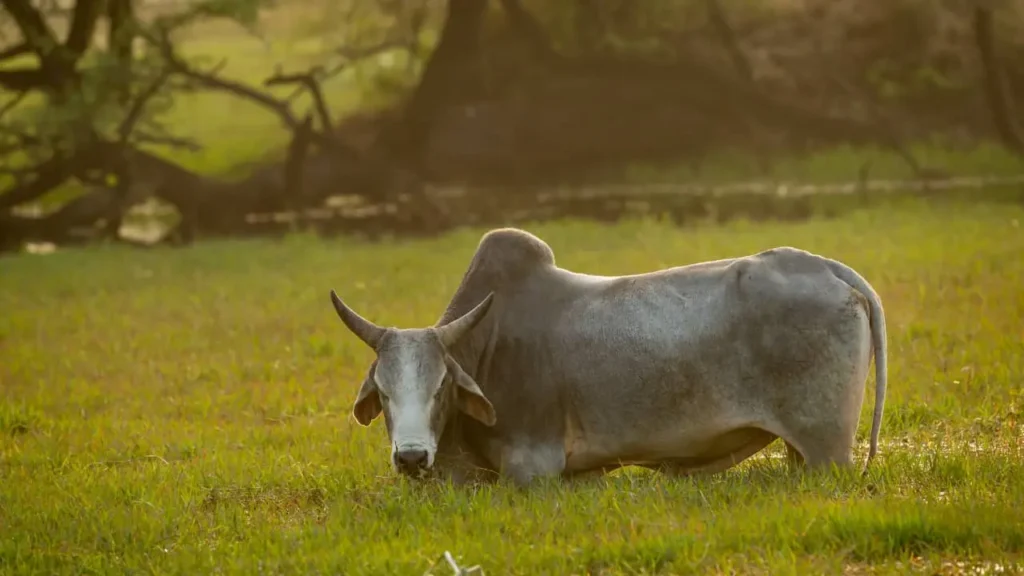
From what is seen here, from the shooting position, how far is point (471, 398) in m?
6.85

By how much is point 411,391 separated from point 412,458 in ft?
1.13

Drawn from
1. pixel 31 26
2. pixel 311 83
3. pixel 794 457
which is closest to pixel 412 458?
pixel 794 457

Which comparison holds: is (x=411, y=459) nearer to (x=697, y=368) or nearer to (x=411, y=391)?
(x=411, y=391)

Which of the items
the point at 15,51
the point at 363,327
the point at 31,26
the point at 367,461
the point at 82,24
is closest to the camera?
the point at 363,327

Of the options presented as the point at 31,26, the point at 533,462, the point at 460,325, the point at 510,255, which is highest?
the point at 510,255

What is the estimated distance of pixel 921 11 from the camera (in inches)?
990

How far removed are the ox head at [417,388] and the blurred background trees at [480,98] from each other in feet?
47.7

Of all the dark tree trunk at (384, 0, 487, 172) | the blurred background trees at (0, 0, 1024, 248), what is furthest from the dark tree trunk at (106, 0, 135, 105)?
the dark tree trunk at (384, 0, 487, 172)

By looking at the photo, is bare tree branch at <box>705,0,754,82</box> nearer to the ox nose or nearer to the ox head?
the ox head

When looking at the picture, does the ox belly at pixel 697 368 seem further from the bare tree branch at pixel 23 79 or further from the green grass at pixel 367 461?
the bare tree branch at pixel 23 79

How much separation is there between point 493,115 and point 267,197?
162 inches

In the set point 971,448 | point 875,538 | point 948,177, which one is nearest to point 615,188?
point 948,177

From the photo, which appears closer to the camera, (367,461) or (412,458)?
(412,458)

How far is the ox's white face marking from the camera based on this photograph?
652 cm
